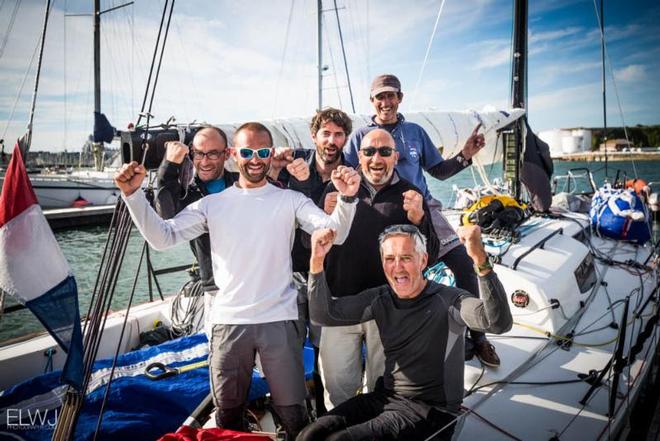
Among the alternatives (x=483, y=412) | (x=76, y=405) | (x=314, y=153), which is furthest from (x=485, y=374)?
(x=76, y=405)

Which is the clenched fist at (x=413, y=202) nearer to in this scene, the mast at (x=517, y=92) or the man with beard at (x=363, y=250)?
the man with beard at (x=363, y=250)

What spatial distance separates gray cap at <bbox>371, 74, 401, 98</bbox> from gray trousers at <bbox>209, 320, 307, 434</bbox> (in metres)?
1.99

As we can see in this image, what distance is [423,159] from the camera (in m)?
3.16

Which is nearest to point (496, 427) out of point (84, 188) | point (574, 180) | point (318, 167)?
point (318, 167)

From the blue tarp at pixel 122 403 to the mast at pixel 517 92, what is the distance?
5.15 meters

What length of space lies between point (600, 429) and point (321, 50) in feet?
43.1

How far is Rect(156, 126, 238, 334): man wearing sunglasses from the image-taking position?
238 cm

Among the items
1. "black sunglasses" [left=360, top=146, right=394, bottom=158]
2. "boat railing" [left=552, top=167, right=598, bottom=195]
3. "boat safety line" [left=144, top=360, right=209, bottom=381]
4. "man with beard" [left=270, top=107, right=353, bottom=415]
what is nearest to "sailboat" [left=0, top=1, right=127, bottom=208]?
"boat safety line" [left=144, top=360, right=209, bottom=381]

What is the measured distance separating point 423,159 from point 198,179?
6.16ft

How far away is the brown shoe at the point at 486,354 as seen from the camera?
3.09 m

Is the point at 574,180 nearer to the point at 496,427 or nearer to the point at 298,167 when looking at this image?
the point at 496,427

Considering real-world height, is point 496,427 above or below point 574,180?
below

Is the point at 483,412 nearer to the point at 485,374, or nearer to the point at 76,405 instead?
the point at 485,374

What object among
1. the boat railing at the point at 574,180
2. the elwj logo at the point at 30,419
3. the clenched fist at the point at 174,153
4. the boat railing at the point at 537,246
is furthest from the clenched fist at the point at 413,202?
the boat railing at the point at 574,180
